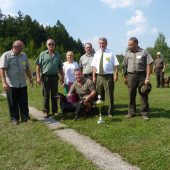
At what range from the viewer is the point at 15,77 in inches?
158

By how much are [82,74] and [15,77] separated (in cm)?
165

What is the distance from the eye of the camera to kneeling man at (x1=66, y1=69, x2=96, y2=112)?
170 inches

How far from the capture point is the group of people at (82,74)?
396cm

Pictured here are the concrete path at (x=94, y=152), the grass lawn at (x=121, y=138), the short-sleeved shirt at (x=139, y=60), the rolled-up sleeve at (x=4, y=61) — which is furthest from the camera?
the short-sleeved shirt at (x=139, y=60)

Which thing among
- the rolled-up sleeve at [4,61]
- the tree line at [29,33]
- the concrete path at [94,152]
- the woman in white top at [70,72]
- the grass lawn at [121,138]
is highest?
the tree line at [29,33]

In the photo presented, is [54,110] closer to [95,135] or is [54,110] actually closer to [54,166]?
[95,135]

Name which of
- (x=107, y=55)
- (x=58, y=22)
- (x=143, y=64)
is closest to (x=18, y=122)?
(x=107, y=55)

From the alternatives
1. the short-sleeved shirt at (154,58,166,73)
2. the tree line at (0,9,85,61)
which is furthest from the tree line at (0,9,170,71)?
the short-sleeved shirt at (154,58,166,73)

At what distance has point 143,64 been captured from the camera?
157 inches

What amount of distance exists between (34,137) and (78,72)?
1887 mm

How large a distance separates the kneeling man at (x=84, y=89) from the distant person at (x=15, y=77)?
1.26 metres

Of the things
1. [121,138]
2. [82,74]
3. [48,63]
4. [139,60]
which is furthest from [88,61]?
[121,138]

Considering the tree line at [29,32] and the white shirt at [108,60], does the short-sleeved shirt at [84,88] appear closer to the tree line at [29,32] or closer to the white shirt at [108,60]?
the white shirt at [108,60]

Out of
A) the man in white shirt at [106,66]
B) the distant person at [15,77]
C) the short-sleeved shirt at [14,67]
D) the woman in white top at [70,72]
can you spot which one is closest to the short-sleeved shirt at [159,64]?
the man in white shirt at [106,66]
